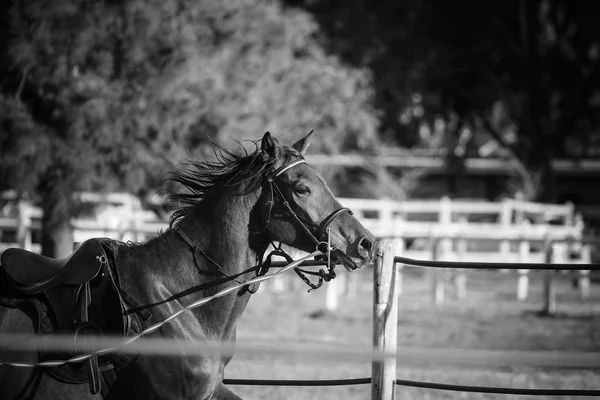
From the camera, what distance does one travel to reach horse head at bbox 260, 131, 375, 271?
149 inches

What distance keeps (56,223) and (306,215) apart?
7.45 meters

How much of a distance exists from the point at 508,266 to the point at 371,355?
170 cm

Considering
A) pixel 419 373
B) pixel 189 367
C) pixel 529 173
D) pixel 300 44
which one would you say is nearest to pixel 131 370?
pixel 189 367

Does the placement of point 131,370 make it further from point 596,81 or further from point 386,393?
point 596,81

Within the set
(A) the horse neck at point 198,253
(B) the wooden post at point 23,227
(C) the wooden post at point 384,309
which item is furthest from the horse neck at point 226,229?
(B) the wooden post at point 23,227

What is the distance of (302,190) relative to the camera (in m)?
3.84

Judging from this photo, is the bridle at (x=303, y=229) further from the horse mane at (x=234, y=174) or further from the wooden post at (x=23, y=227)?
the wooden post at (x=23, y=227)

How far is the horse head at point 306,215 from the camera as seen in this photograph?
3791mm

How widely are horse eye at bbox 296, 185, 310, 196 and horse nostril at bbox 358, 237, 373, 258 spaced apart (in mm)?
412

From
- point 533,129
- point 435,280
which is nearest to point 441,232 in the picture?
point 435,280

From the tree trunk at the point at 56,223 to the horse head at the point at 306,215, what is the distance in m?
6.83

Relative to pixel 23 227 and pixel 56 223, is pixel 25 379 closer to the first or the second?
pixel 56 223

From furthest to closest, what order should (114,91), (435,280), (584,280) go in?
(584,280)
(435,280)
(114,91)

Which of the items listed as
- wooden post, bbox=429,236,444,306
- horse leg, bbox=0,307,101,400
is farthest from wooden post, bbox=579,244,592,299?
horse leg, bbox=0,307,101,400
